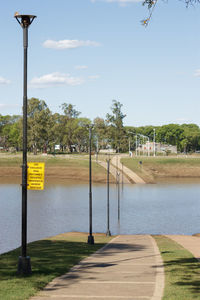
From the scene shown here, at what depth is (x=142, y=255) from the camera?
953 inches

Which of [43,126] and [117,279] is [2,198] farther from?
[43,126]

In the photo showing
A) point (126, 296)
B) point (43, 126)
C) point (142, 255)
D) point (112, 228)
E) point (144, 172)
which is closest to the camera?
point (126, 296)

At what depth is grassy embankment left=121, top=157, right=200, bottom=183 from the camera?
482 feet

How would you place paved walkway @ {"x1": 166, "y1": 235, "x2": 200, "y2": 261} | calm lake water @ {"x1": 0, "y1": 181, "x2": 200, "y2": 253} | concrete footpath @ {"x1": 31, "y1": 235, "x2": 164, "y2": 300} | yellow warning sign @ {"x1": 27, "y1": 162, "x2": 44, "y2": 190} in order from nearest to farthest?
concrete footpath @ {"x1": 31, "y1": 235, "x2": 164, "y2": 300}
yellow warning sign @ {"x1": 27, "y1": 162, "x2": 44, "y2": 190}
paved walkway @ {"x1": 166, "y1": 235, "x2": 200, "y2": 261}
calm lake water @ {"x1": 0, "y1": 181, "x2": 200, "y2": 253}

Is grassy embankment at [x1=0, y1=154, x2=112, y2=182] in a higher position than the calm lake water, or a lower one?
higher

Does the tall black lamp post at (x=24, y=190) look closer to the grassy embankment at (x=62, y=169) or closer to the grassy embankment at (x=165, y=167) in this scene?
the grassy embankment at (x=62, y=169)

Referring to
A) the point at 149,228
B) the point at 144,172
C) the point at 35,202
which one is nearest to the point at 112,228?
the point at 149,228

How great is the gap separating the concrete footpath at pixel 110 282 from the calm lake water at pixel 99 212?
20.1 metres

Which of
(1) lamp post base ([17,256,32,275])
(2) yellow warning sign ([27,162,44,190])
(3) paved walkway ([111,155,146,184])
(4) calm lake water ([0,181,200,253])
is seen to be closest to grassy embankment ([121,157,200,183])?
(3) paved walkway ([111,155,146,184])

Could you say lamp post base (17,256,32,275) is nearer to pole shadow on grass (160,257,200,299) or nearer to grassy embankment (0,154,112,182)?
pole shadow on grass (160,257,200,299)

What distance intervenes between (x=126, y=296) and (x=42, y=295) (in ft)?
7.89

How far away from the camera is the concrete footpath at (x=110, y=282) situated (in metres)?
13.4

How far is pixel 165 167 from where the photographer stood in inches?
5979

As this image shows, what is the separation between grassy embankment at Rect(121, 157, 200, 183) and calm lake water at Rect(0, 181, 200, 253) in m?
34.9
